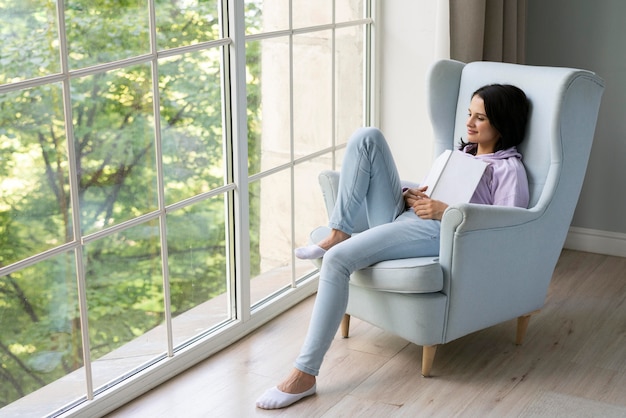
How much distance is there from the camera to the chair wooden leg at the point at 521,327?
11.0ft

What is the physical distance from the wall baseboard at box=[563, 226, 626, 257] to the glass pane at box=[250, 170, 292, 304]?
150 centimetres

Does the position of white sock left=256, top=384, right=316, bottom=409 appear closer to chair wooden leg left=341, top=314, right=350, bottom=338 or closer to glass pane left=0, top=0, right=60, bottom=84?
chair wooden leg left=341, top=314, right=350, bottom=338

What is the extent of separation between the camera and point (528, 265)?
319 cm

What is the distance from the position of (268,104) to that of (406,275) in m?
0.95

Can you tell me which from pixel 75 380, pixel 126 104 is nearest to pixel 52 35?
pixel 126 104

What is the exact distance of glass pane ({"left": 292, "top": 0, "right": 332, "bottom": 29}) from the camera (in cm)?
363

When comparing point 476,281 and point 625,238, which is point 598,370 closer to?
point 476,281

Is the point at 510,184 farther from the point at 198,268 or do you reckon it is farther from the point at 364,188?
the point at 198,268

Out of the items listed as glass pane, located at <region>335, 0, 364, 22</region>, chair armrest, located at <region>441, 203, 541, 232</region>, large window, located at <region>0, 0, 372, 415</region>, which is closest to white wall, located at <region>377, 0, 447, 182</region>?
glass pane, located at <region>335, 0, 364, 22</region>

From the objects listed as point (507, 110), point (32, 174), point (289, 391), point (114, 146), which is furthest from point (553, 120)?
point (32, 174)

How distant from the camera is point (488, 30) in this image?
3969 millimetres

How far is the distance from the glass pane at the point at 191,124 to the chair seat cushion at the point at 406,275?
0.65 meters

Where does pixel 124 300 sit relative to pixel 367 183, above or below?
below

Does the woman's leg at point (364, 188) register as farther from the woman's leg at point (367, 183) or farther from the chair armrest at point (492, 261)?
the chair armrest at point (492, 261)
